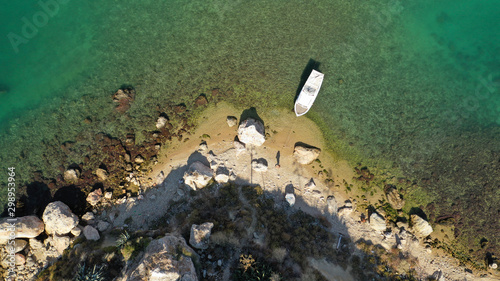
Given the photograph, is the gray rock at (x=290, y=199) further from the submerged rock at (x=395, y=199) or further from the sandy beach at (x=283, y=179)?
the submerged rock at (x=395, y=199)

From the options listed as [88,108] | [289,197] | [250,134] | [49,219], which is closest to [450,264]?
[289,197]

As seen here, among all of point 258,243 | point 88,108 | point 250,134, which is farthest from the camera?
point 88,108

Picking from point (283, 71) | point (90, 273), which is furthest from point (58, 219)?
point (283, 71)

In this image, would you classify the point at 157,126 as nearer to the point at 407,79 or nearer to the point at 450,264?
the point at 407,79

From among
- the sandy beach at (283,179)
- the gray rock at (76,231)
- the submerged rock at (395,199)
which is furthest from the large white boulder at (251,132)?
the gray rock at (76,231)

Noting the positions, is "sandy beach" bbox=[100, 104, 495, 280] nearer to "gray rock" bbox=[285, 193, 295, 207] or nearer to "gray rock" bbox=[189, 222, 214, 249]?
"gray rock" bbox=[285, 193, 295, 207]

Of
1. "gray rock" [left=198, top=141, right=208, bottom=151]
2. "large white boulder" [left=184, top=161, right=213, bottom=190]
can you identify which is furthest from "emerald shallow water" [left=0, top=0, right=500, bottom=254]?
"large white boulder" [left=184, top=161, right=213, bottom=190]

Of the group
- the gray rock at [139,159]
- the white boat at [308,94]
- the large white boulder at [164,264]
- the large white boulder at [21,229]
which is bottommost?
the large white boulder at [21,229]
